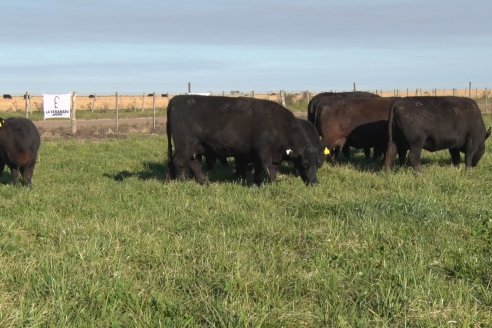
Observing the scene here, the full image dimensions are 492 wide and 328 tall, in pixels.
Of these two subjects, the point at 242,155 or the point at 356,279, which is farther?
the point at 242,155

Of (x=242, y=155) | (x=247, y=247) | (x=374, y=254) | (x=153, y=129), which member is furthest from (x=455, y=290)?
(x=153, y=129)

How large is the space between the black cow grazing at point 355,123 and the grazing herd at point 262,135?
0.96 m

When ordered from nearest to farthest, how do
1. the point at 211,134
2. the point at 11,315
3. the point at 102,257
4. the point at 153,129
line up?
the point at 11,315, the point at 102,257, the point at 211,134, the point at 153,129

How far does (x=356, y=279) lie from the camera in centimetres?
425

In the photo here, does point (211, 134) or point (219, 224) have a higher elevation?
point (211, 134)

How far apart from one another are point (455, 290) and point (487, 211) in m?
2.70

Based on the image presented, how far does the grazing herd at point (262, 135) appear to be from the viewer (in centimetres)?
1055

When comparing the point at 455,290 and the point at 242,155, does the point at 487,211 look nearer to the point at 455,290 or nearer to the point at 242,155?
the point at 455,290

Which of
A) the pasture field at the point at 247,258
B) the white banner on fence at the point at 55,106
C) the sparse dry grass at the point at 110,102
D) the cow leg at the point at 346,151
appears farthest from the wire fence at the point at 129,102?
the pasture field at the point at 247,258

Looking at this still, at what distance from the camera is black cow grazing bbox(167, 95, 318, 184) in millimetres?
10484

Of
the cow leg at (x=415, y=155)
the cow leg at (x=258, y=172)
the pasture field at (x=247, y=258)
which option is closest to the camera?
the pasture field at (x=247, y=258)

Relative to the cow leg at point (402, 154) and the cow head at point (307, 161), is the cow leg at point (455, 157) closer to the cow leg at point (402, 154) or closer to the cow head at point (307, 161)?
the cow leg at point (402, 154)

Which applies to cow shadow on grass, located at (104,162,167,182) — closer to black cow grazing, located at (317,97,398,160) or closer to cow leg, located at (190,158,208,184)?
cow leg, located at (190,158,208,184)

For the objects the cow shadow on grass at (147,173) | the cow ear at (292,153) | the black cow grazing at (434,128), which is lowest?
the cow shadow on grass at (147,173)
